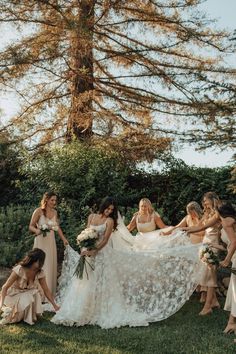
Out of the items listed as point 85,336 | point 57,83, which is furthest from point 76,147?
point 85,336

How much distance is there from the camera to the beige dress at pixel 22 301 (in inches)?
304

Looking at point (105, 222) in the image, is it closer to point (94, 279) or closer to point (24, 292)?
point (94, 279)

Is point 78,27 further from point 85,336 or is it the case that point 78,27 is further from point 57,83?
point 85,336

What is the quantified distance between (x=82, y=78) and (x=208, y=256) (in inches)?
329

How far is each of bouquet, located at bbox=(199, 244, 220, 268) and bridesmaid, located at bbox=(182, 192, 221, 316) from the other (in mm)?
627

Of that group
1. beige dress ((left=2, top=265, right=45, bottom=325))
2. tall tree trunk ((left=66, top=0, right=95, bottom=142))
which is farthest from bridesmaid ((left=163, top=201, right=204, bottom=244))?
tall tree trunk ((left=66, top=0, right=95, bottom=142))

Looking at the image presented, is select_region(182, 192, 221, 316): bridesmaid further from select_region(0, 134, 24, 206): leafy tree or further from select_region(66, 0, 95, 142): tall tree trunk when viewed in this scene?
select_region(0, 134, 24, 206): leafy tree

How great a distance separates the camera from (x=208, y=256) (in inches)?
296

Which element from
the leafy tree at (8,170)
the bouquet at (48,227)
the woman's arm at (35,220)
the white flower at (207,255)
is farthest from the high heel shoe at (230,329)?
the leafy tree at (8,170)

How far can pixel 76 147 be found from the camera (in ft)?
45.2

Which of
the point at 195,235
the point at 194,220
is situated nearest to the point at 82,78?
the point at 194,220

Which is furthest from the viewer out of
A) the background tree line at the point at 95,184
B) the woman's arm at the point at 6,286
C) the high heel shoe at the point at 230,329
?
the background tree line at the point at 95,184

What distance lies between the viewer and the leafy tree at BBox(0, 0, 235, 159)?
45.6 ft

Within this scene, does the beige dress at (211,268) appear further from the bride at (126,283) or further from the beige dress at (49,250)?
the beige dress at (49,250)
